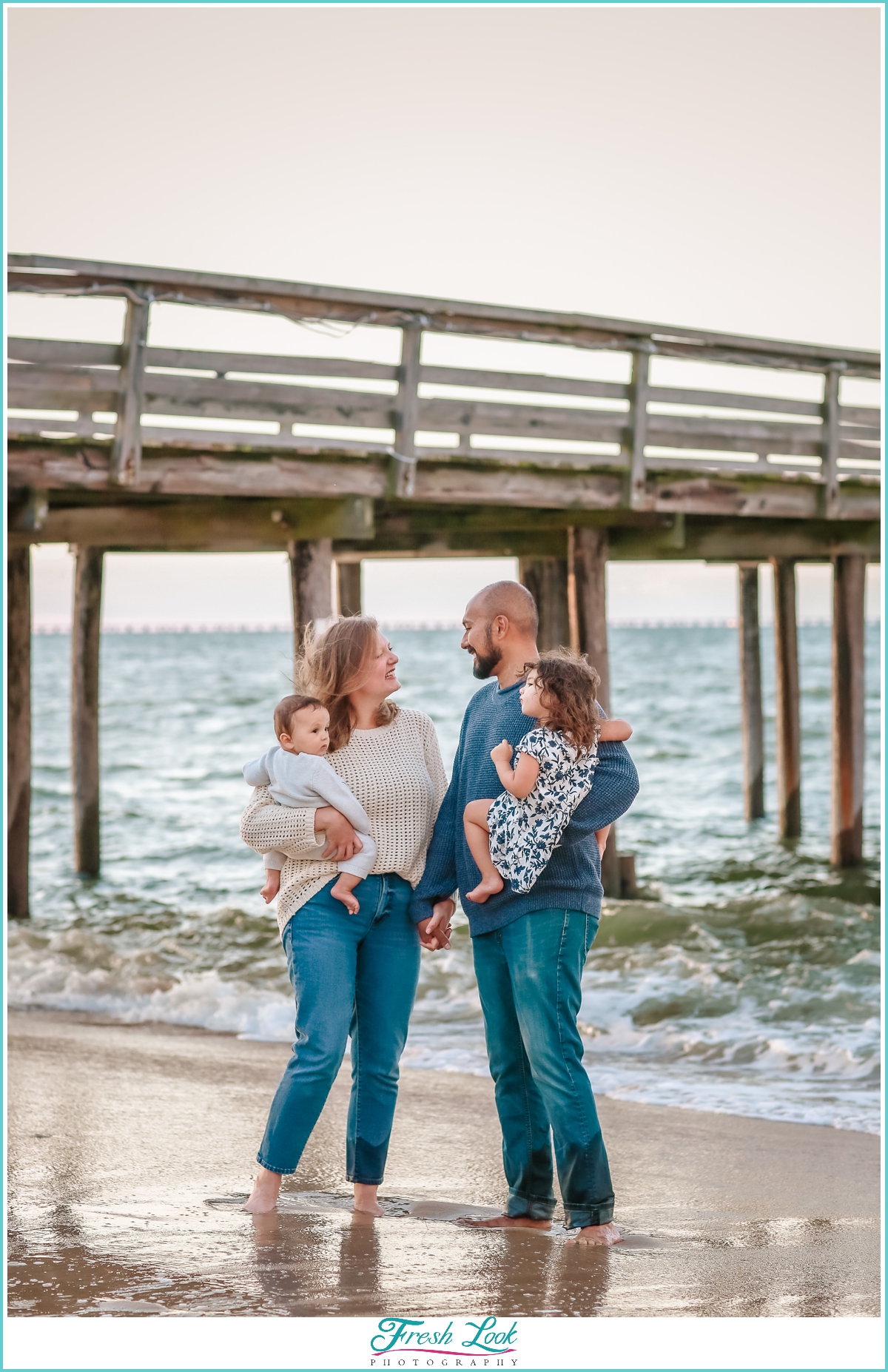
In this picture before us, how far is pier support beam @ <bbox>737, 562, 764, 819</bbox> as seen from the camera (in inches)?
637

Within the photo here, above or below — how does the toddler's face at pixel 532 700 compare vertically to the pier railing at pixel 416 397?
below

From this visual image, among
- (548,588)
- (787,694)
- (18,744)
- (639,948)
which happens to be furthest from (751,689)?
(18,744)

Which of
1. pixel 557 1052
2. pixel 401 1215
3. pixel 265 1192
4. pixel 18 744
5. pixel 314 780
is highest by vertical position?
pixel 314 780

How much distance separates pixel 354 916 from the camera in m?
3.45

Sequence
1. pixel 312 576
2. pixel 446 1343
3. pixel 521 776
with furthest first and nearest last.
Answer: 1. pixel 312 576
2. pixel 521 776
3. pixel 446 1343

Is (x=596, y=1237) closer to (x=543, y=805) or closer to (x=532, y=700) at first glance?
(x=543, y=805)

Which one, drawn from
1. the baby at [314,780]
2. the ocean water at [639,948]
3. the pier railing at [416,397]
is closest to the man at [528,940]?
the baby at [314,780]

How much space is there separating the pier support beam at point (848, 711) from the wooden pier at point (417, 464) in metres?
0.02

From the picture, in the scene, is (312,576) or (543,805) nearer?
(543,805)

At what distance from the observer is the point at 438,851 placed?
3.55 metres

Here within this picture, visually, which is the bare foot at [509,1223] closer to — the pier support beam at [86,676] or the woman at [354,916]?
the woman at [354,916]

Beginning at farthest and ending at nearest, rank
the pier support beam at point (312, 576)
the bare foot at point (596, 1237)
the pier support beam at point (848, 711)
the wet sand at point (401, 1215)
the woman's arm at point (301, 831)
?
1. the pier support beam at point (848, 711)
2. the pier support beam at point (312, 576)
3. the woman's arm at point (301, 831)
4. the bare foot at point (596, 1237)
5. the wet sand at point (401, 1215)

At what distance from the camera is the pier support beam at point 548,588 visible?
11406 mm

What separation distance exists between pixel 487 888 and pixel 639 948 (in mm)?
5539
